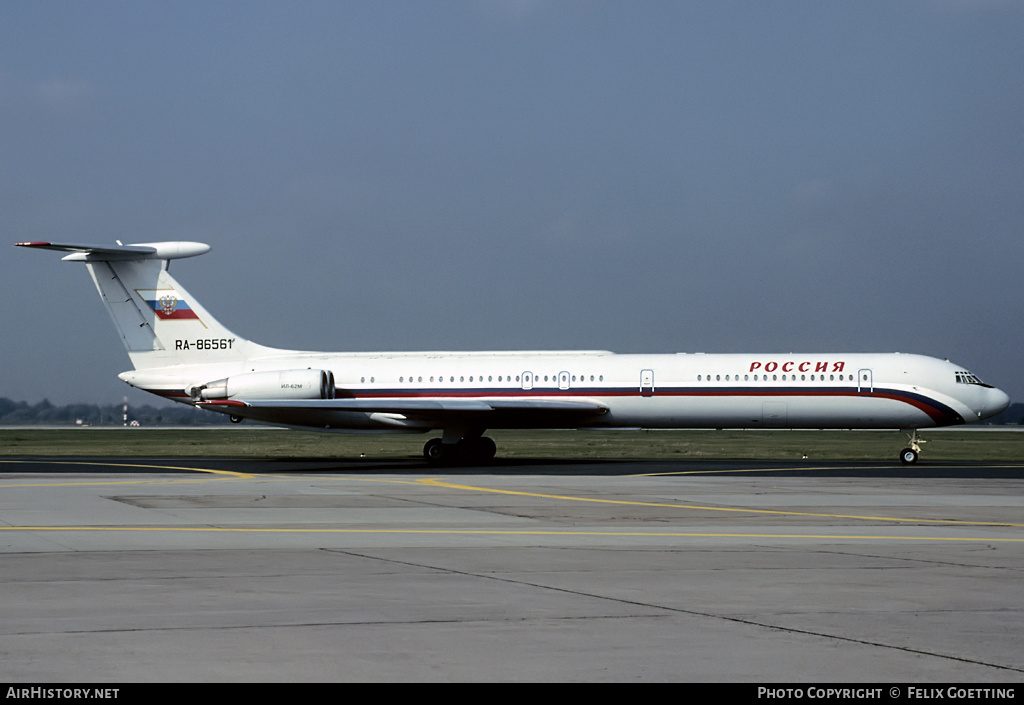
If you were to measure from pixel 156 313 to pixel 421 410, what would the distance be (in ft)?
36.3

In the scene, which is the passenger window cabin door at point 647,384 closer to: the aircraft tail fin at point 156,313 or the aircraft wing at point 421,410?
the aircraft wing at point 421,410

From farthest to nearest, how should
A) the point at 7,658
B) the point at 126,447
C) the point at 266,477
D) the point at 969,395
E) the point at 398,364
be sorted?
the point at 126,447 < the point at 398,364 < the point at 969,395 < the point at 266,477 < the point at 7,658

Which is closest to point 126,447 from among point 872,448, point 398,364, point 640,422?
point 398,364

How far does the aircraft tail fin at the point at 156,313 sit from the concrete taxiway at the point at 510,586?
64.7ft

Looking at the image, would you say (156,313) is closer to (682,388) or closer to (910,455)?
(682,388)

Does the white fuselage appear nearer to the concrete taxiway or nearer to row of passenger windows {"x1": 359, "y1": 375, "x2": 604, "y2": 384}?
row of passenger windows {"x1": 359, "y1": 375, "x2": 604, "y2": 384}

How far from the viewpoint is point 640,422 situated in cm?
3838

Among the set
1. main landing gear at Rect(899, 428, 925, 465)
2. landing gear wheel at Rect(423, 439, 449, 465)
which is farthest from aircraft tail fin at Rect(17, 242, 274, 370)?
main landing gear at Rect(899, 428, 925, 465)

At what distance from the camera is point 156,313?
41875mm

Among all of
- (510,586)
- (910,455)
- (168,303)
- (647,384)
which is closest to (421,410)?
(647,384)
